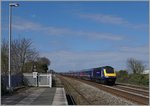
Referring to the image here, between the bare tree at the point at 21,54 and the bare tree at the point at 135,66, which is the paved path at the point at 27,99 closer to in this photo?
the bare tree at the point at 21,54

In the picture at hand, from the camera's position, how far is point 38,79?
3738 centimetres

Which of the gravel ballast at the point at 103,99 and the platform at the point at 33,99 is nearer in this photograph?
the platform at the point at 33,99

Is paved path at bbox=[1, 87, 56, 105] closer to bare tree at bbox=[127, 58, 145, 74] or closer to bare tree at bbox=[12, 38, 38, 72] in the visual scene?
bare tree at bbox=[12, 38, 38, 72]

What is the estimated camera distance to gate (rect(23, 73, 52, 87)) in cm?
3667

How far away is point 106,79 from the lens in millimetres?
48656

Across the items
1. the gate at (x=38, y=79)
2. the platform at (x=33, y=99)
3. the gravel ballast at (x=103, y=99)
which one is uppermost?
the gate at (x=38, y=79)

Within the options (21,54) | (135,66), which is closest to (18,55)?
(21,54)

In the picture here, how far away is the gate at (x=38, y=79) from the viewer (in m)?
36.7

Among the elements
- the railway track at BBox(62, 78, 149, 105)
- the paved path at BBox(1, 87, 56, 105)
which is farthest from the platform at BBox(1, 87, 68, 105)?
the railway track at BBox(62, 78, 149, 105)

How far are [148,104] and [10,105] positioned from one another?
840cm

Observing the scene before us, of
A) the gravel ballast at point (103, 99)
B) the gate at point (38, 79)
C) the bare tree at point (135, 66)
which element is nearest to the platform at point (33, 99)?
the gravel ballast at point (103, 99)

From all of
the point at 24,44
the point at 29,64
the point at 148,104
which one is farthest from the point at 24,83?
the point at 148,104

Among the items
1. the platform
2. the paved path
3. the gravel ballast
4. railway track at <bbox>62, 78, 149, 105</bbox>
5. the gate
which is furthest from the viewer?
the gate

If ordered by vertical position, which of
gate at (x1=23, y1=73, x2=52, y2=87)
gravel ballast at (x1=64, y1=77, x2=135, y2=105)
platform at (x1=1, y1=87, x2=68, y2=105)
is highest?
gate at (x1=23, y1=73, x2=52, y2=87)
